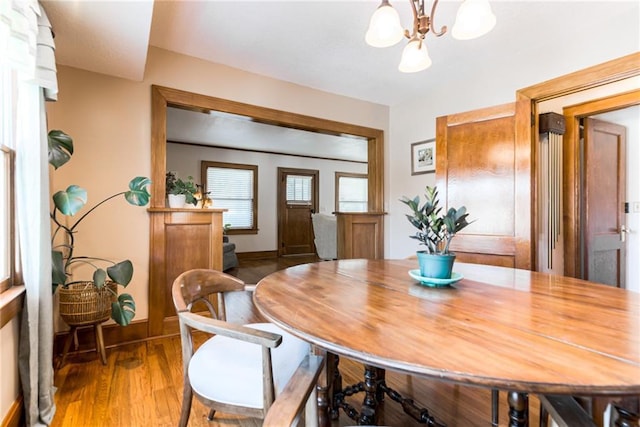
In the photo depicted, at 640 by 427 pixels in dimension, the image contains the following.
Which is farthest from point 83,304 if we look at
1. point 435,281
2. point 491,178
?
point 491,178

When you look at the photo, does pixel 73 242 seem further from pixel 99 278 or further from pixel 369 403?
pixel 369 403

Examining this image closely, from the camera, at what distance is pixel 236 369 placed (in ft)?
3.60

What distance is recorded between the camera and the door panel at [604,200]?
2.74 meters

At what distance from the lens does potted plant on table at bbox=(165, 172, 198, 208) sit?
2566 mm

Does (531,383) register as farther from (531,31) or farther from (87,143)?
(87,143)

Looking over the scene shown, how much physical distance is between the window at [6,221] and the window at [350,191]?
684 centimetres

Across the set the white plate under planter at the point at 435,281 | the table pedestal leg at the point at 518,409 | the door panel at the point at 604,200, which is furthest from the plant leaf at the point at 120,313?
the door panel at the point at 604,200

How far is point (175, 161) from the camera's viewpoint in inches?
236

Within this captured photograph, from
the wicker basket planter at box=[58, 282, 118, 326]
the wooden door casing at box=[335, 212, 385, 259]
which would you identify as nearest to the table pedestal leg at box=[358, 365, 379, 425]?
the wicker basket planter at box=[58, 282, 118, 326]

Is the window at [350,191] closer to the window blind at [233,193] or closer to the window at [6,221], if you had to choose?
the window blind at [233,193]

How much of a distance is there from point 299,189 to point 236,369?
253 inches

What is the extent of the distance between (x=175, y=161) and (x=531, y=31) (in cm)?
589

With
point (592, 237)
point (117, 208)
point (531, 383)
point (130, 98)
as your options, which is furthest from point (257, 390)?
point (592, 237)

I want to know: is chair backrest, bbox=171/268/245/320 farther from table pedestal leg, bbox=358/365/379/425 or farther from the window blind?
the window blind
